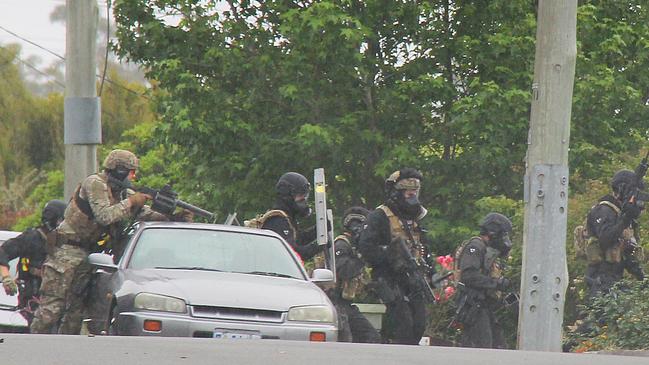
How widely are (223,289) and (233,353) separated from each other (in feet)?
7.25

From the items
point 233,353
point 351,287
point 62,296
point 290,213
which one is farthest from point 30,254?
point 233,353

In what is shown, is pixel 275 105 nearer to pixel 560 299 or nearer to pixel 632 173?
pixel 632 173

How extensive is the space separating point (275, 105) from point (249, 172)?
963 millimetres

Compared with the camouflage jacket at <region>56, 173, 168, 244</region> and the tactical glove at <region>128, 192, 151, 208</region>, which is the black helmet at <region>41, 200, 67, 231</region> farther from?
the tactical glove at <region>128, 192, 151, 208</region>

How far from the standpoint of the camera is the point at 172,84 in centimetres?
2150

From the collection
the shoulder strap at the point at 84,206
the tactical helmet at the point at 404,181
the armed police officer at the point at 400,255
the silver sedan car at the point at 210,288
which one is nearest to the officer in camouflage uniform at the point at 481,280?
the armed police officer at the point at 400,255

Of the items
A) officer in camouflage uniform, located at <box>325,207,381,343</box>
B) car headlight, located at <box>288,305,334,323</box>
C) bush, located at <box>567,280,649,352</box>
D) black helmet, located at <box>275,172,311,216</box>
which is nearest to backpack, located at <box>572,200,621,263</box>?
bush, located at <box>567,280,649,352</box>

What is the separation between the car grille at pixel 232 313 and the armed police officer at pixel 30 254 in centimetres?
472

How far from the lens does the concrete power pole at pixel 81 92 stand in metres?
17.5

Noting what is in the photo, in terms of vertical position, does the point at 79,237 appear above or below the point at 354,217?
below

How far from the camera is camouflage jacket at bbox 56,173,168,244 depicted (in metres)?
14.4

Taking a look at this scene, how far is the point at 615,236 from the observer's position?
53.1 ft

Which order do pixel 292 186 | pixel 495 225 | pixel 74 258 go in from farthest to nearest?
1. pixel 495 225
2. pixel 292 186
3. pixel 74 258

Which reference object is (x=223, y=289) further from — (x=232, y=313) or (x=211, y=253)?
(x=211, y=253)
